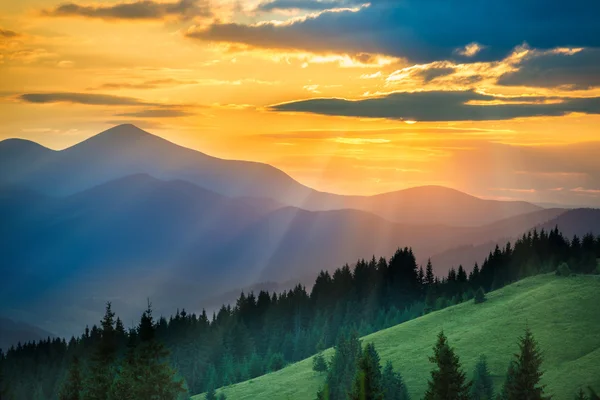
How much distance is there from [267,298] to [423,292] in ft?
108

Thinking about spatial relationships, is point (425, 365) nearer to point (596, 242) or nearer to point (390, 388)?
point (390, 388)

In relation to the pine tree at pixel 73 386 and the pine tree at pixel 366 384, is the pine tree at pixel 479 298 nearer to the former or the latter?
the pine tree at pixel 366 384

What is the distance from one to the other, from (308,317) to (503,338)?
7035 centimetres

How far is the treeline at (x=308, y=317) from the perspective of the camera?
118131 millimetres

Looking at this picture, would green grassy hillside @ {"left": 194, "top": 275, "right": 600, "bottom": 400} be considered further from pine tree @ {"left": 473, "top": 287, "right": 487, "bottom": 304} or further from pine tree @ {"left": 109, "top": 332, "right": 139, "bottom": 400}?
pine tree @ {"left": 109, "top": 332, "right": 139, "bottom": 400}

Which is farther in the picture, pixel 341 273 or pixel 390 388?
pixel 341 273

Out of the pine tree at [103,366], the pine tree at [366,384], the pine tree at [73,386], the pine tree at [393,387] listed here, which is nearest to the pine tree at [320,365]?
the pine tree at [393,387]

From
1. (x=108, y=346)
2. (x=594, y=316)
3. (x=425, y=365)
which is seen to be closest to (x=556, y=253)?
(x=594, y=316)

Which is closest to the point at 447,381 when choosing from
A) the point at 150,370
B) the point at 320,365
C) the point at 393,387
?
the point at 150,370

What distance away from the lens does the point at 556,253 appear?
123 m

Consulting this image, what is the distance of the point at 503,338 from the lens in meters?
77.8

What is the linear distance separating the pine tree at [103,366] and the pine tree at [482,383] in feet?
102

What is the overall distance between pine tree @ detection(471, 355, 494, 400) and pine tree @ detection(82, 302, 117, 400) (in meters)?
31.1

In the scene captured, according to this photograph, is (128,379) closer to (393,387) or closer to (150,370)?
(150,370)
